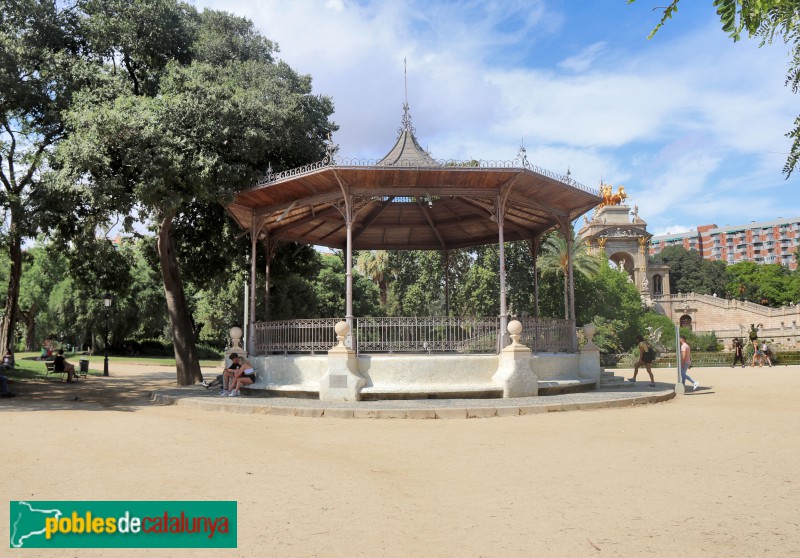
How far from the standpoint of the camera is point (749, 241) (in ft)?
511

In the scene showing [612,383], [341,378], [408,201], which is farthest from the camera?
[408,201]

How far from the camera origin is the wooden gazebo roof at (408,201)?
1456 cm

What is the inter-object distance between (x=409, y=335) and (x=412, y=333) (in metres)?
0.09

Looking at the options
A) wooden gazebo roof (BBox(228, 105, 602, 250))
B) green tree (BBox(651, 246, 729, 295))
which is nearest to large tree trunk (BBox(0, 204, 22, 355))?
wooden gazebo roof (BBox(228, 105, 602, 250))

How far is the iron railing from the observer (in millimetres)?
14422

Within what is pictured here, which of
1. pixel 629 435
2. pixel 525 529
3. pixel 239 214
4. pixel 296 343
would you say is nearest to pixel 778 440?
pixel 629 435

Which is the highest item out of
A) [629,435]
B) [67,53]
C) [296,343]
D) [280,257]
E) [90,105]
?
[67,53]

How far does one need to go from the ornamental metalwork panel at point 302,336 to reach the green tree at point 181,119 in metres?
3.81

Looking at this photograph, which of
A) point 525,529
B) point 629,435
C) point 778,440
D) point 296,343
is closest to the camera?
point 525,529

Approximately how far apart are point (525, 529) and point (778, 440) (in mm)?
5999

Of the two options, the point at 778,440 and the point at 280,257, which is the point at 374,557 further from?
the point at 280,257

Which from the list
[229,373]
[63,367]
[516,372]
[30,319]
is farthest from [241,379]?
[30,319]

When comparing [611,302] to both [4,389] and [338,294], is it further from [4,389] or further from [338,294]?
[4,389]

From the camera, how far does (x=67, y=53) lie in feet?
62.0
